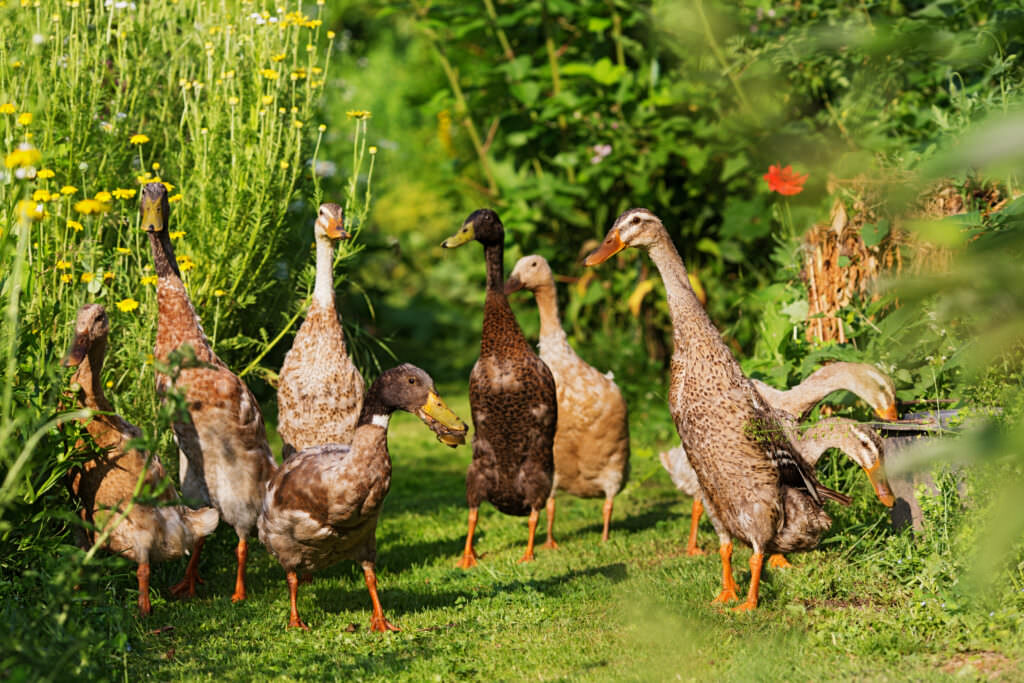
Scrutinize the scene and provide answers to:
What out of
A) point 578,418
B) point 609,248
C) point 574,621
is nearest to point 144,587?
point 574,621

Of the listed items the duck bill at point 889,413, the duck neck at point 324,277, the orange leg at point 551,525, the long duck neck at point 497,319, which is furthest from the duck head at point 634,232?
the orange leg at point 551,525

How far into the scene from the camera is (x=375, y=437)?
14.9ft

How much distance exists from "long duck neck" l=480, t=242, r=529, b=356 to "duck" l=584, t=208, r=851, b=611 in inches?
47.6

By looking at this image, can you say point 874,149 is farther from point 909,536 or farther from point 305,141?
point 305,141

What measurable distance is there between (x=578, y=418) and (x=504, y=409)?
715 mm

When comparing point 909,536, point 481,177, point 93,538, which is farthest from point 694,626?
point 481,177

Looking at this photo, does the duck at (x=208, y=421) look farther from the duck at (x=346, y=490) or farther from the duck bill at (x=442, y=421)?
the duck bill at (x=442, y=421)

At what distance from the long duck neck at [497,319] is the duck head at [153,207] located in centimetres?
172

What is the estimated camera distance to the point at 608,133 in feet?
30.6

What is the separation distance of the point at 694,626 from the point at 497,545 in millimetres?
2151

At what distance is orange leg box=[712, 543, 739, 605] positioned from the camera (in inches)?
194

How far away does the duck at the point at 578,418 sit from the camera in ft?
21.1

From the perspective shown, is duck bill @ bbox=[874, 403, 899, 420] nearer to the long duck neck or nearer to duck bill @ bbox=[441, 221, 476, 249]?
the long duck neck

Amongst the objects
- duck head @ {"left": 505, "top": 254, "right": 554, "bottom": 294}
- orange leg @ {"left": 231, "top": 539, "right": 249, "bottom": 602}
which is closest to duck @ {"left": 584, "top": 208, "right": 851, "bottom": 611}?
duck head @ {"left": 505, "top": 254, "right": 554, "bottom": 294}
